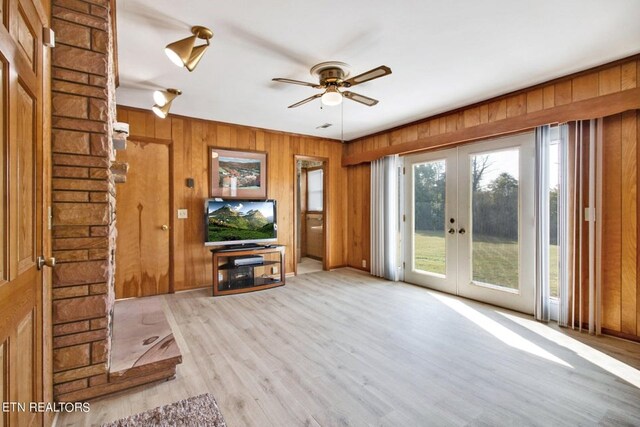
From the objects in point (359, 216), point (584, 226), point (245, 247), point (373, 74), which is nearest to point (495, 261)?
point (584, 226)

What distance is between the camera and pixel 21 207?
46.4 inches

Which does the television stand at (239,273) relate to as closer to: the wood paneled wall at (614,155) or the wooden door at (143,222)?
the wooden door at (143,222)

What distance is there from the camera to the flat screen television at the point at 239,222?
4230mm

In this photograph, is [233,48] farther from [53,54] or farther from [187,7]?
[53,54]

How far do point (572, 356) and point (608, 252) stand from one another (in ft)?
3.56

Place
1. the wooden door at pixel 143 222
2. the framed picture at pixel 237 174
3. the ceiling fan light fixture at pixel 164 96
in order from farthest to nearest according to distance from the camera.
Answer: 1. the framed picture at pixel 237 174
2. the wooden door at pixel 143 222
3. the ceiling fan light fixture at pixel 164 96

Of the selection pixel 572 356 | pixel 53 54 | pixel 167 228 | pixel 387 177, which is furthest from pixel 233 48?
pixel 572 356

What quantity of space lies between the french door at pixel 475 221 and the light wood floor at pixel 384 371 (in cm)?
41

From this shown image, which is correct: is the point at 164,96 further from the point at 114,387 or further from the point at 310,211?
the point at 310,211

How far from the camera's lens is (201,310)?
354cm

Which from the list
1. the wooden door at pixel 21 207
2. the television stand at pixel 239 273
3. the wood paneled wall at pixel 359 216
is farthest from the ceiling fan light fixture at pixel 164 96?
the wood paneled wall at pixel 359 216

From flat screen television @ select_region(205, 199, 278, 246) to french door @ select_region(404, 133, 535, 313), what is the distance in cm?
224

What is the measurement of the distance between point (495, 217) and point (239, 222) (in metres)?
3.47

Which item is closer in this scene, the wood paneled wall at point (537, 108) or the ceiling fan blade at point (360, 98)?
the wood paneled wall at point (537, 108)
